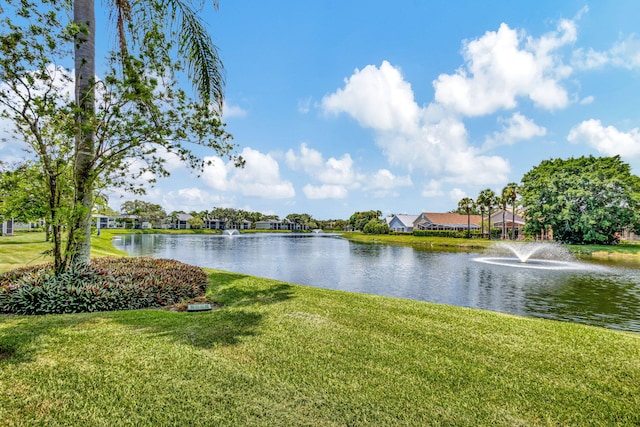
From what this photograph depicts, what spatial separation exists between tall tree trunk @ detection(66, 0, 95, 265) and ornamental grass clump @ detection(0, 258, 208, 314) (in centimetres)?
59

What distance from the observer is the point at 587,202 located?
34469 millimetres

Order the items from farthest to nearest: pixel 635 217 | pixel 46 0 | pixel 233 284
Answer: pixel 635 217 < pixel 233 284 < pixel 46 0

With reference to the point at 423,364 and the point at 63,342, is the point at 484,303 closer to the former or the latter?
the point at 423,364

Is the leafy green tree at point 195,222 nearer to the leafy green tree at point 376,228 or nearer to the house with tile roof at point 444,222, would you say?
the leafy green tree at point 376,228

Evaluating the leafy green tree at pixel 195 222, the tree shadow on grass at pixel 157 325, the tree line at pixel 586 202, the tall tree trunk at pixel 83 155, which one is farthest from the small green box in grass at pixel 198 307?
the leafy green tree at pixel 195 222

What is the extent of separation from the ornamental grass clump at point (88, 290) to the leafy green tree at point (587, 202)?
41323mm

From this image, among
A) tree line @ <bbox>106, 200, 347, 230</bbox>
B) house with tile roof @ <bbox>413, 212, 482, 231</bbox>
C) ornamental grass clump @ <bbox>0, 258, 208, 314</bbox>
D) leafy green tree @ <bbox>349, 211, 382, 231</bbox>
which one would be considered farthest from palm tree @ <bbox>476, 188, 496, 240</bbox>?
tree line @ <bbox>106, 200, 347, 230</bbox>

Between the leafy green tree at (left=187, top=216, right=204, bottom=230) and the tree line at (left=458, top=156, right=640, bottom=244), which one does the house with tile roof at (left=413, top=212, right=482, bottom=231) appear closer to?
the tree line at (left=458, top=156, right=640, bottom=244)

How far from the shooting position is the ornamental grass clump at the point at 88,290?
20.2 ft

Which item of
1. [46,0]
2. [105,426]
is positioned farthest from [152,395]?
[46,0]

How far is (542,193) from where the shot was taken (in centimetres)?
3809

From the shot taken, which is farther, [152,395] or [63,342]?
[63,342]

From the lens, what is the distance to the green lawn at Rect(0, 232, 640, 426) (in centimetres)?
310

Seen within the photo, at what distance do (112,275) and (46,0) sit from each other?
233 inches
